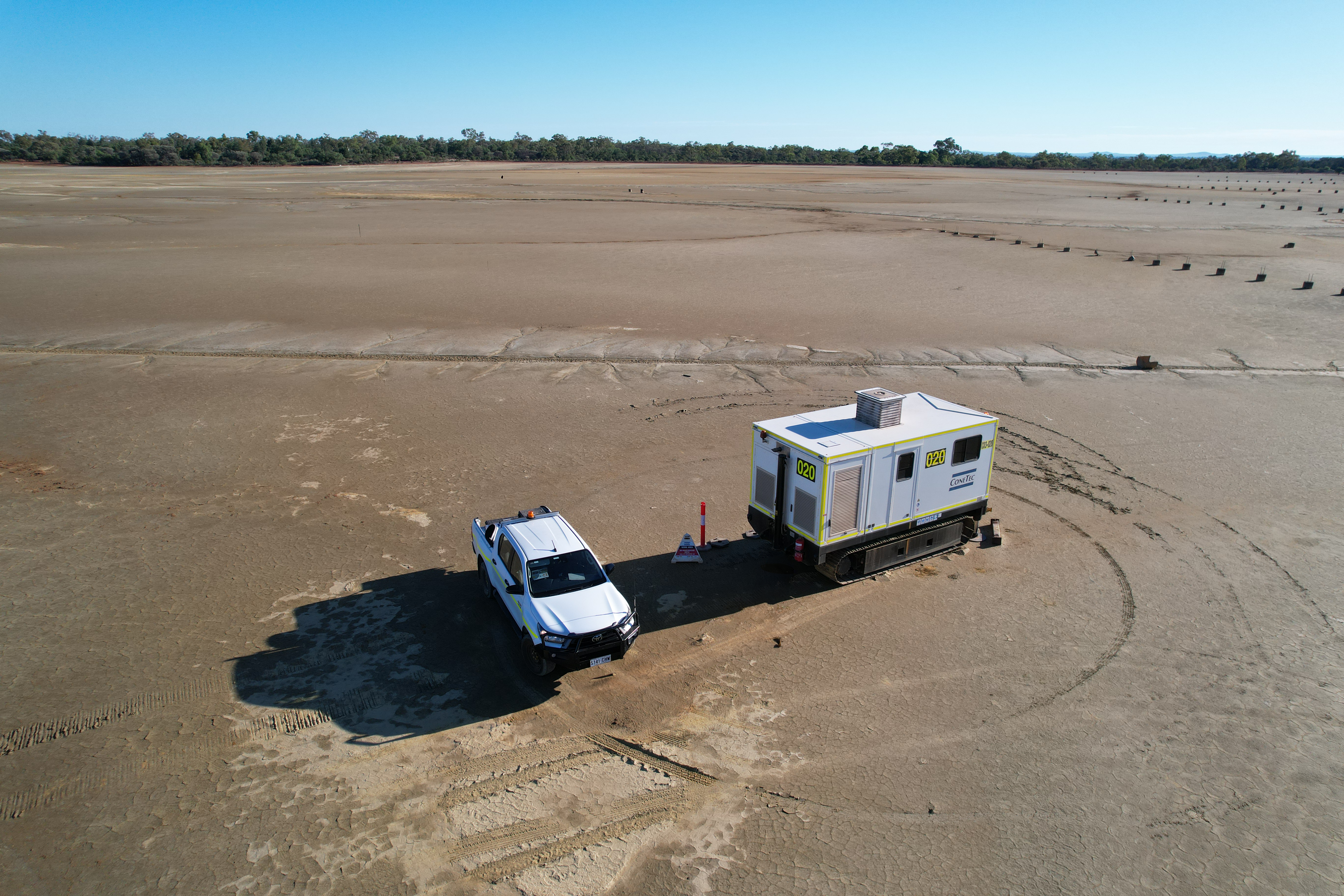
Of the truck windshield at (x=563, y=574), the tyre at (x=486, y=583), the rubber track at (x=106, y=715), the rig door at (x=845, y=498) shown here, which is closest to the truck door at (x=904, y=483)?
the rig door at (x=845, y=498)

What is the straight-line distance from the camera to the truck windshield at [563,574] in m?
10.4

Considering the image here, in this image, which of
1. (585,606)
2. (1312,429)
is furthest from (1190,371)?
(585,606)

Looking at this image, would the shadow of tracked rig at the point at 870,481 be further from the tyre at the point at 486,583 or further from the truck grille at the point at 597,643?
the tyre at the point at 486,583

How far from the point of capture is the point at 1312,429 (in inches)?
762

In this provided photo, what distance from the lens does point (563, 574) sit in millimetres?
10633

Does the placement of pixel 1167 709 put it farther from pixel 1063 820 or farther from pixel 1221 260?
pixel 1221 260

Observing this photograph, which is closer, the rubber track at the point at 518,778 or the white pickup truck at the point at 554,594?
the rubber track at the point at 518,778

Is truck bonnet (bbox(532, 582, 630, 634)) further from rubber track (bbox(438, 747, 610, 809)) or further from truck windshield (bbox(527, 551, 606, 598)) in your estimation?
rubber track (bbox(438, 747, 610, 809))

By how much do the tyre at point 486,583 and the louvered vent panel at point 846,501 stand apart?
544cm

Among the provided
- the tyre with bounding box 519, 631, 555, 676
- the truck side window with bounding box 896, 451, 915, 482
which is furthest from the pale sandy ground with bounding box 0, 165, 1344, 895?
the truck side window with bounding box 896, 451, 915, 482

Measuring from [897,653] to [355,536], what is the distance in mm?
9888

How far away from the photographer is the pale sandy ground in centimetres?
779

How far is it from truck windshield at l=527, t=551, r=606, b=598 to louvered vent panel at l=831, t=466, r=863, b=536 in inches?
145

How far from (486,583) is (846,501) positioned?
5.93 metres
